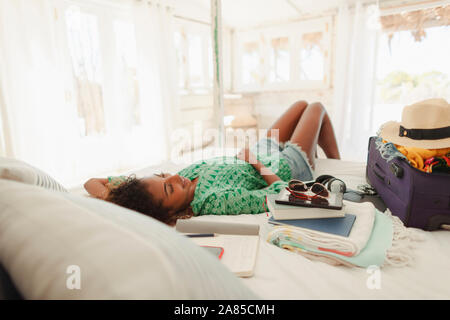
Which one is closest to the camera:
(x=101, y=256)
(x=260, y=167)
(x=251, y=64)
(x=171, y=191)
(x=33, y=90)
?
(x=101, y=256)

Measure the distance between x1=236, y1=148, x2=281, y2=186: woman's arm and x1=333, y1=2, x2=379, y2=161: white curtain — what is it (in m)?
2.78

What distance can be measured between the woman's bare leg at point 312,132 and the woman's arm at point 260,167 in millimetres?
406

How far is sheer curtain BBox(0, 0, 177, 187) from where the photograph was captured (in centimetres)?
259

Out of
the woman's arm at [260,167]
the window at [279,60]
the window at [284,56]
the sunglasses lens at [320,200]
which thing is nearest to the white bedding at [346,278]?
the sunglasses lens at [320,200]

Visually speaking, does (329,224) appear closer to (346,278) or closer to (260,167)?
(346,278)

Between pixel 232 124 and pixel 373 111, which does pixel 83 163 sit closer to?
pixel 232 124

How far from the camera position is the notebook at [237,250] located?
0.76 metres

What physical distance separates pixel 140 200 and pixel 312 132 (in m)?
1.28

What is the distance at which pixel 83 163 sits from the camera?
326 cm

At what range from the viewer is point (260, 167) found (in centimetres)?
165

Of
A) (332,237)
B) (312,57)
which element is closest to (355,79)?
(312,57)
